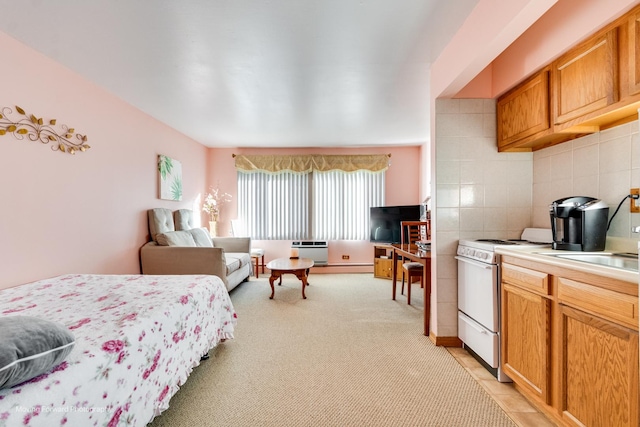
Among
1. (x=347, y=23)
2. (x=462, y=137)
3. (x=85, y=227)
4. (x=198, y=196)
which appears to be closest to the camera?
(x=347, y=23)

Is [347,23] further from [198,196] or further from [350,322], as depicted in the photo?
[198,196]

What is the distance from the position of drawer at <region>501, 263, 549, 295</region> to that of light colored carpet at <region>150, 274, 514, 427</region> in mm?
734

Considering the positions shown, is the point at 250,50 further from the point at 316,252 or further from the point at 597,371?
the point at 316,252

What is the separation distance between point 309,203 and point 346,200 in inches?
28.5

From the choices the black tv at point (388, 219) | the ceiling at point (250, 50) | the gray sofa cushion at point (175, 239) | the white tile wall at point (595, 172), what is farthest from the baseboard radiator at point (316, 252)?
the white tile wall at point (595, 172)

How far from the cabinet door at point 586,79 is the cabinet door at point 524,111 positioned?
8 cm

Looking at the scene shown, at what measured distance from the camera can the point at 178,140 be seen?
4.25 m

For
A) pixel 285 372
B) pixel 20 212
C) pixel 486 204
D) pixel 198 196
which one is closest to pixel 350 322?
pixel 285 372

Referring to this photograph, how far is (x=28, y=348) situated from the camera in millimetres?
890

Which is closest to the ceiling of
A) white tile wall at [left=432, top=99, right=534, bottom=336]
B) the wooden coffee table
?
white tile wall at [left=432, top=99, right=534, bottom=336]

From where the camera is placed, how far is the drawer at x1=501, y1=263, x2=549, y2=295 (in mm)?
1482

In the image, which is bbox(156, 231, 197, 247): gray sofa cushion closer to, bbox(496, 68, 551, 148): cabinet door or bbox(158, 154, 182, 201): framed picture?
bbox(158, 154, 182, 201): framed picture

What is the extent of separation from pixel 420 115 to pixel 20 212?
13.4ft

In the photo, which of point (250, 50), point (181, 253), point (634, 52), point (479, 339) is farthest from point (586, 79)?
point (181, 253)
